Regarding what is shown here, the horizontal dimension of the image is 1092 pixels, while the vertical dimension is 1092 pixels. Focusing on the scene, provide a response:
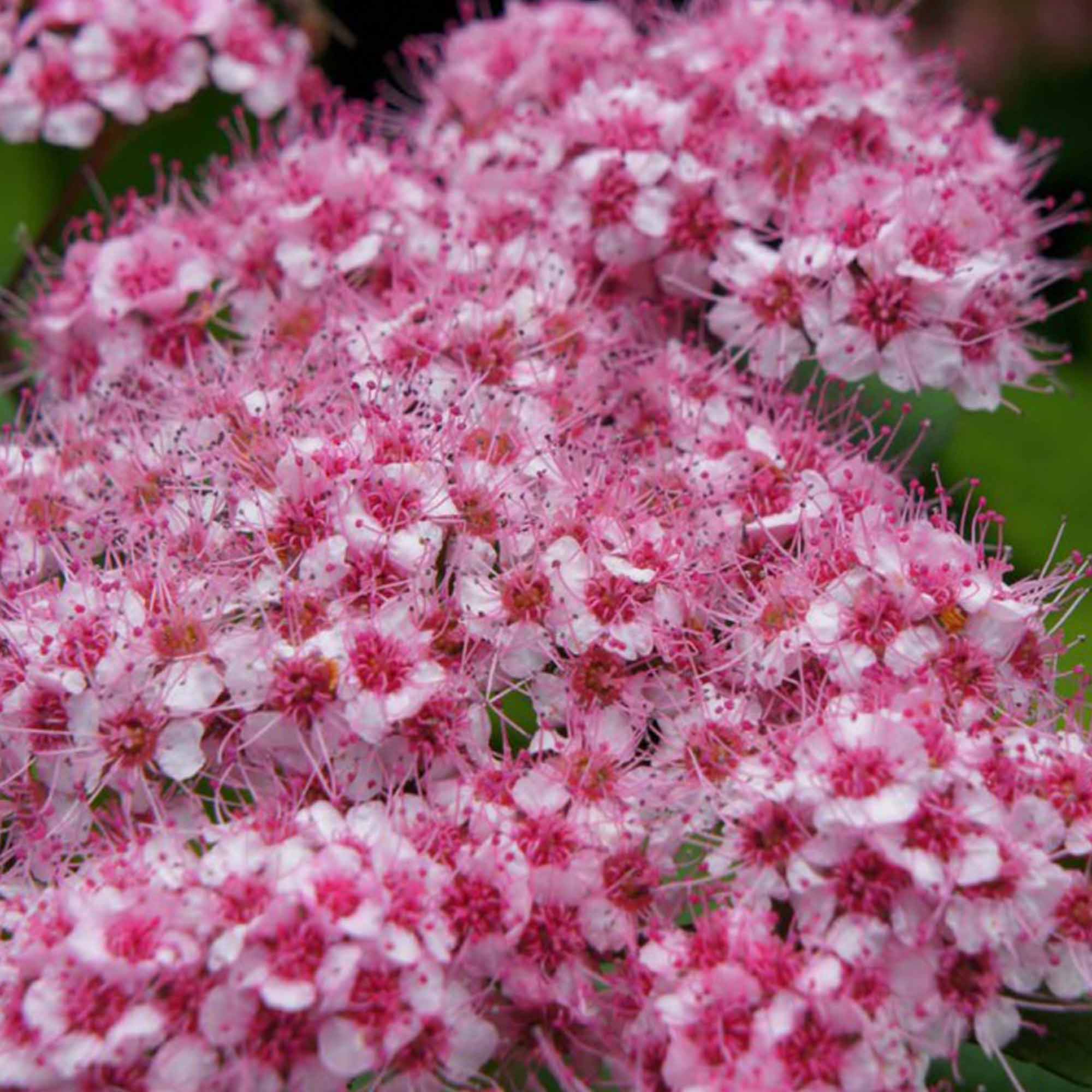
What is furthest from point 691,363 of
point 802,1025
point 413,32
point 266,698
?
point 413,32

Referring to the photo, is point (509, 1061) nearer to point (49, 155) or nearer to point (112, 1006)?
point (112, 1006)

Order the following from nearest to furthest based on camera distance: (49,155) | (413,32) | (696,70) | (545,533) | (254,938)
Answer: (254,938), (545,533), (696,70), (49,155), (413,32)

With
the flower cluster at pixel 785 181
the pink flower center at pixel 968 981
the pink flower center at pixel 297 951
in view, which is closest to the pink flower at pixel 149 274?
the flower cluster at pixel 785 181

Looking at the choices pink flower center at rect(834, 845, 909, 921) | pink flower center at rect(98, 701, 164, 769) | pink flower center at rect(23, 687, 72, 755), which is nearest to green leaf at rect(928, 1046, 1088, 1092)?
pink flower center at rect(834, 845, 909, 921)

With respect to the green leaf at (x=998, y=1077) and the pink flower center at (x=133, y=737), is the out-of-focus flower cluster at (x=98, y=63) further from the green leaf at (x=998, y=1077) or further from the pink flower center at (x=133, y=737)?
the green leaf at (x=998, y=1077)

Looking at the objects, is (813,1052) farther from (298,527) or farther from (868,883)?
(298,527)
